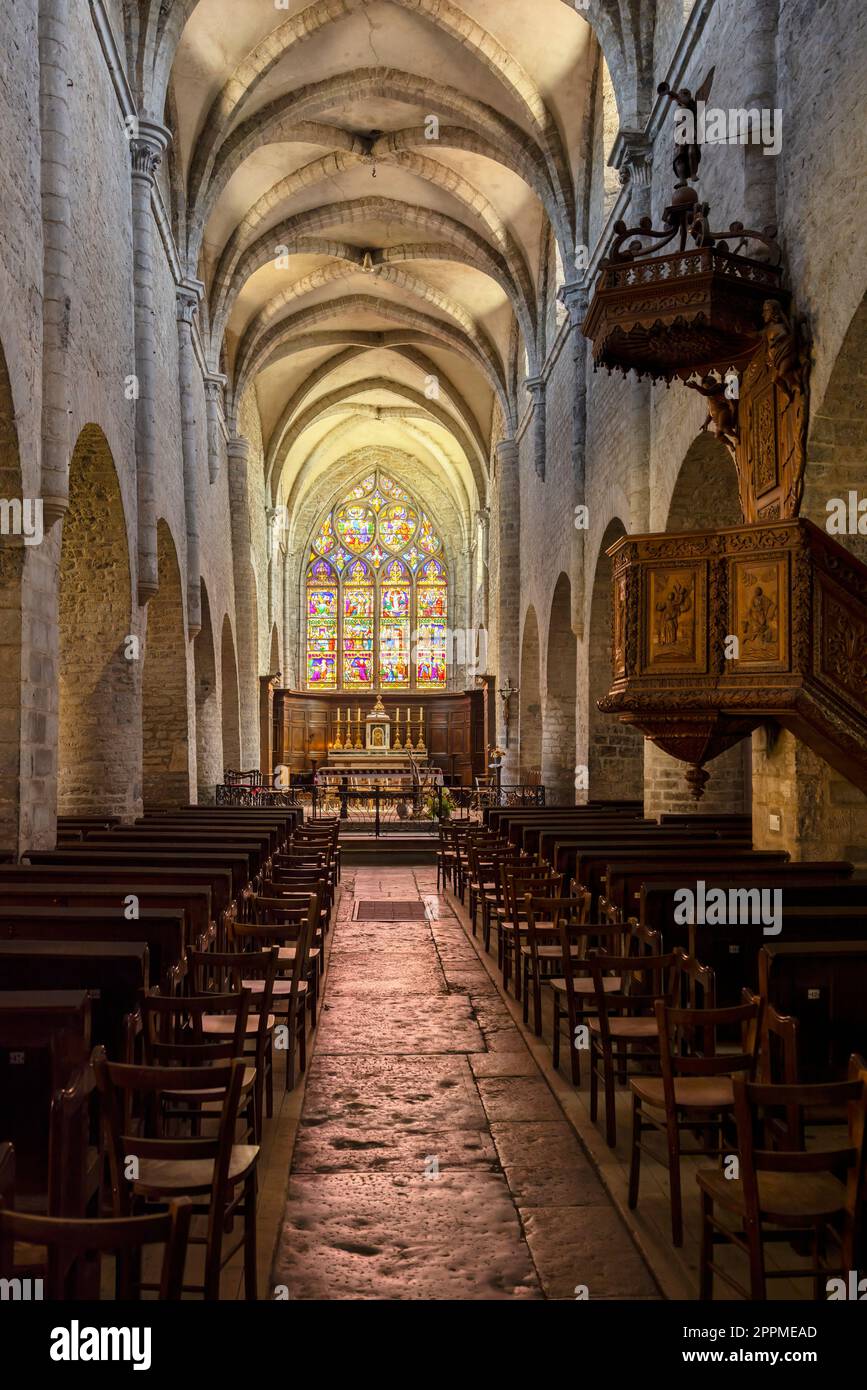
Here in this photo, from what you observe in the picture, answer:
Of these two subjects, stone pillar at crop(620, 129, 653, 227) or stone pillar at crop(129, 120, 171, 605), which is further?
stone pillar at crop(129, 120, 171, 605)

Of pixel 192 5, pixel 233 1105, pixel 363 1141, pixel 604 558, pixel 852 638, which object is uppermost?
pixel 192 5

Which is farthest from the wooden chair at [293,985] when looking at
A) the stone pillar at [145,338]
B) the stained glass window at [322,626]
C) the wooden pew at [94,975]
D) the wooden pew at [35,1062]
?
the stained glass window at [322,626]

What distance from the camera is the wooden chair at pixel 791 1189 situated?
2932 mm

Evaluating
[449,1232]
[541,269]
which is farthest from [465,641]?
[449,1232]

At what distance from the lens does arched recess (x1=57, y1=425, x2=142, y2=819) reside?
1209cm

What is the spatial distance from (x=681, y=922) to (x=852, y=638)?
2169mm

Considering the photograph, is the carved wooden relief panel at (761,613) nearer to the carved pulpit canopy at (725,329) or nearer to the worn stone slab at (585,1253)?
the carved pulpit canopy at (725,329)

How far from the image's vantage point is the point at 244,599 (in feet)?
83.1

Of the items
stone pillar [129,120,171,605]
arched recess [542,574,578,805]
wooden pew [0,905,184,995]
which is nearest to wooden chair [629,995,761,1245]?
wooden pew [0,905,184,995]

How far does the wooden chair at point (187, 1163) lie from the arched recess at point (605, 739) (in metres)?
12.4

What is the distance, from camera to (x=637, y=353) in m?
8.75

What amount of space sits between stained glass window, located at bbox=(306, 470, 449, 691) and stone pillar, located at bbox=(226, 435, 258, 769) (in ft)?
35.9

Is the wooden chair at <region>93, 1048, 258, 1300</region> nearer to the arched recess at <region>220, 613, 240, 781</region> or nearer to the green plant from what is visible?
the green plant

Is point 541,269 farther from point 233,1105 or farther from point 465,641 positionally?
point 233,1105
